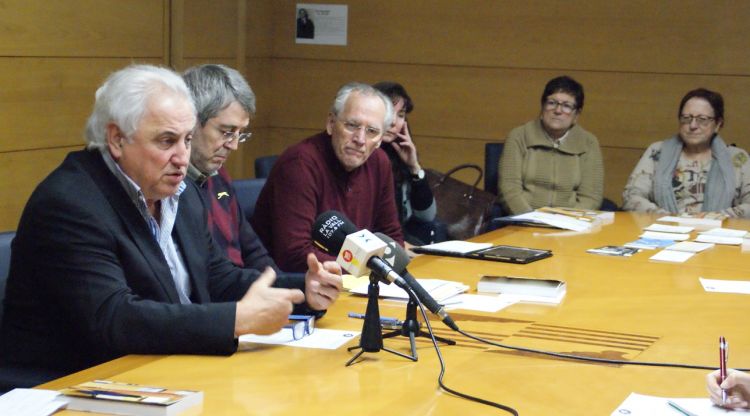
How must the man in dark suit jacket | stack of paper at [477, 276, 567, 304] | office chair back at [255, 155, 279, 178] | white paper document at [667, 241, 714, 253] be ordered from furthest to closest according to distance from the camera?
1. office chair back at [255, 155, 279, 178]
2. white paper document at [667, 241, 714, 253]
3. stack of paper at [477, 276, 567, 304]
4. the man in dark suit jacket

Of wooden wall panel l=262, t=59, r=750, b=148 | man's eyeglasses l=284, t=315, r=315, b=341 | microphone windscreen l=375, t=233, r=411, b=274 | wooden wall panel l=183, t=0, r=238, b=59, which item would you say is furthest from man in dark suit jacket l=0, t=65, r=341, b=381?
wooden wall panel l=262, t=59, r=750, b=148

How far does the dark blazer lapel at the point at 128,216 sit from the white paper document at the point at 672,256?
6.84ft

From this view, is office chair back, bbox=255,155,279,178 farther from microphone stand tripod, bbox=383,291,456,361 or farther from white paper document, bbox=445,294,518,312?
microphone stand tripod, bbox=383,291,456,361

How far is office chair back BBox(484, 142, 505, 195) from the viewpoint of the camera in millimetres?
6250

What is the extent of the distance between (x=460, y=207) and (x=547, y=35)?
2179 mm

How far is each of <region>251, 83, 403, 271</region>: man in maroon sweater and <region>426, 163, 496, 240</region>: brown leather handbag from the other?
1.29m

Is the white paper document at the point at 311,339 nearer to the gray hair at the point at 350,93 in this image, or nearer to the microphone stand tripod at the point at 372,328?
the microphone stand tripod at the point at 372,328

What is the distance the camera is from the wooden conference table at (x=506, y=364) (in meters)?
1.97

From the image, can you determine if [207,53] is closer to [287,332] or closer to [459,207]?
[459,207]

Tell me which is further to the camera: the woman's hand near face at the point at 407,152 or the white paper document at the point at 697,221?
the woman's hand near face at the point at 407,152

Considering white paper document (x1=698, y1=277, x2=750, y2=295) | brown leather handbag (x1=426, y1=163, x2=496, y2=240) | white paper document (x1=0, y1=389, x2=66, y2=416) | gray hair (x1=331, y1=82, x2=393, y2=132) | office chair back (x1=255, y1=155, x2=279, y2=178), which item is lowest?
brown leather handbag (x1=426, y1=163, x2=496, y2=240)

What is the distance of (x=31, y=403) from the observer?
5.97 feet

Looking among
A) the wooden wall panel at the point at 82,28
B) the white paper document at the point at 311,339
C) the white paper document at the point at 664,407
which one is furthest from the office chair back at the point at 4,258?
the wooden wall panel at the point at 82,28

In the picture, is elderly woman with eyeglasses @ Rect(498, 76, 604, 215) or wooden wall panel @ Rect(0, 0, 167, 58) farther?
elderly woman with eyeglasses @ Rect(498, 76, 604, 215)
